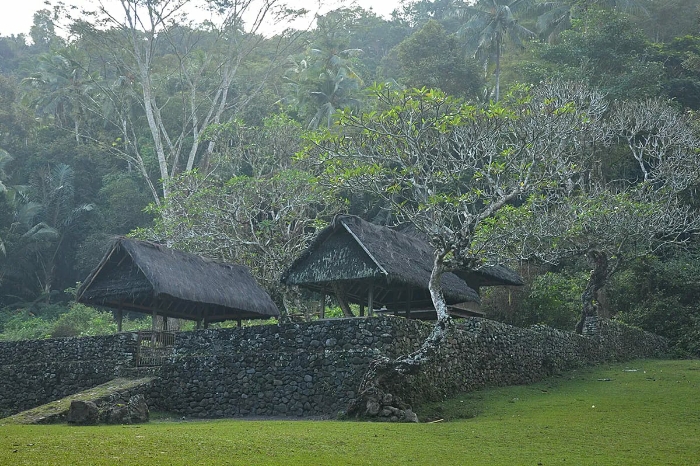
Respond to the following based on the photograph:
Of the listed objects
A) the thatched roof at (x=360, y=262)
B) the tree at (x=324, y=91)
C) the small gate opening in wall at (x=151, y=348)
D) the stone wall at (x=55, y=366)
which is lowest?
the stone wall at (x=55, y=366)

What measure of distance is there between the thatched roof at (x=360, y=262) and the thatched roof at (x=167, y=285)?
2.76 m

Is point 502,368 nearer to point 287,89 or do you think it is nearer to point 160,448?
point 160,448

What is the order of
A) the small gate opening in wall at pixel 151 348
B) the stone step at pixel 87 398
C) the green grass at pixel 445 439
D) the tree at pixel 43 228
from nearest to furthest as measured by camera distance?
the green grass at pixel 445 439
the stone step at pixel 87 398
the small gate opening in wall at pixel 151 348
the tree at pixel 43 228

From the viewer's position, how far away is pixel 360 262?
55.8 feet

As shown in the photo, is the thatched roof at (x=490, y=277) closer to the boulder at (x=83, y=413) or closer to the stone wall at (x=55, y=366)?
the stone wall at (x=55, y=366)

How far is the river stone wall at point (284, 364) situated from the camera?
47.4ft

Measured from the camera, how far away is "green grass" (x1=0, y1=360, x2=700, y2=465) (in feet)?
27.5

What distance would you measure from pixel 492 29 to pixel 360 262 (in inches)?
1011

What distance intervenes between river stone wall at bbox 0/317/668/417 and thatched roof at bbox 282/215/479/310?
191 centimetres

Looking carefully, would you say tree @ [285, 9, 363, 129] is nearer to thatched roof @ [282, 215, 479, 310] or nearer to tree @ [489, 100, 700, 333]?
tree @ [489, 100, 700, 333]

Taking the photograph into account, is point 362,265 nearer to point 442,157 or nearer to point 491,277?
point 442,157

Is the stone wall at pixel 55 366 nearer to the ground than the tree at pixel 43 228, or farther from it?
nearer to the ground

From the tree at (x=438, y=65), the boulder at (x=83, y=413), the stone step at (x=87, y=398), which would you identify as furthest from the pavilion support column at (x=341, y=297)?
the tree at (x=438, y=65)

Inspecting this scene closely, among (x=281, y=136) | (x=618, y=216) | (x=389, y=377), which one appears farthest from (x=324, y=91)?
(x=389, y=377)
